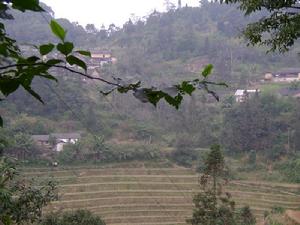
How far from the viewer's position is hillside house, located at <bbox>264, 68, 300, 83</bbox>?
93.1 ft

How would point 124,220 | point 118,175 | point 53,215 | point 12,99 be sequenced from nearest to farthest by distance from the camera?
point 53,215, point 124,220, point 118,175, point 12,99

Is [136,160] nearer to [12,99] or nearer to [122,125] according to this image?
[122,125]

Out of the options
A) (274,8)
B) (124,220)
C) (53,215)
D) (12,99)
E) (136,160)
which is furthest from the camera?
(12,99)

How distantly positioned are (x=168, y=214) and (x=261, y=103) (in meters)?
9.30

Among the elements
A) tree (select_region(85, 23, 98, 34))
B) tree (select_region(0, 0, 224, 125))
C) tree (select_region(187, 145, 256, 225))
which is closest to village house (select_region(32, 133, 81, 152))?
tree (select_region(187, 145, 256, 225))

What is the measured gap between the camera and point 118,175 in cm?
1688

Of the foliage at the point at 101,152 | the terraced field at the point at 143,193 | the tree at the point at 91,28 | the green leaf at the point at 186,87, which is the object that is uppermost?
the tree at the point at 91,28

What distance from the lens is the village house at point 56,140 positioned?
Answer: 61.0 ft

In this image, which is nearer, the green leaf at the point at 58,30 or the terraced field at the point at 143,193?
the green leaf at the point at 58,30

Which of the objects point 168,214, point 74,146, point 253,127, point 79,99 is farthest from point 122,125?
point 168,214

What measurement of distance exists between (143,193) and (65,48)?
1555 centimetres

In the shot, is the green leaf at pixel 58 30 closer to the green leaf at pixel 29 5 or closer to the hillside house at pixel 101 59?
the green leaf at pixel 29 5

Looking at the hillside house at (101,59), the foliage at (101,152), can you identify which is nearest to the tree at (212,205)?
the foliage at (101,152)

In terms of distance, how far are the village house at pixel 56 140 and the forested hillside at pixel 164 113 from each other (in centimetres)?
72
